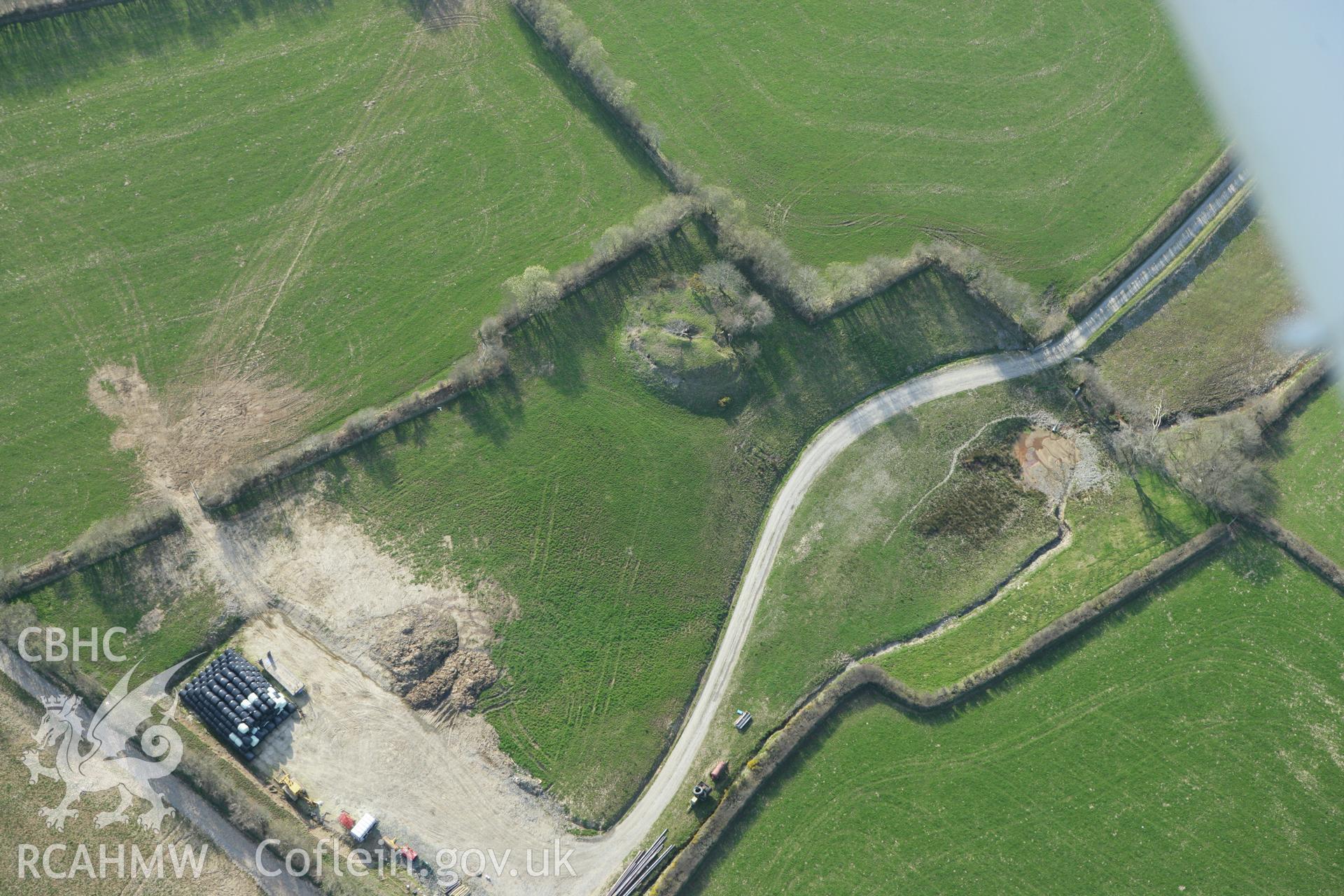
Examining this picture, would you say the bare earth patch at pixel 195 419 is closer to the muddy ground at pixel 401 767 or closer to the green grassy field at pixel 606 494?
the green grassy field at pixel 606 494

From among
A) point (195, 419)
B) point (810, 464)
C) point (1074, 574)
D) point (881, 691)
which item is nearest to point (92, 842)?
point (195, 419)

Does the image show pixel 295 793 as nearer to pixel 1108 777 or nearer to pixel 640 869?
pixel 640 869

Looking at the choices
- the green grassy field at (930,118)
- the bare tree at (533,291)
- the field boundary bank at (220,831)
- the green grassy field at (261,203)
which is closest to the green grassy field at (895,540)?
the green grassy field at (930,118)

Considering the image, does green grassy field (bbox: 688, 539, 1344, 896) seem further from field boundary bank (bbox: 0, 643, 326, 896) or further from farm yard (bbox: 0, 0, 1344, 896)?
field boundary bank (bbox: 0, 643, 326, 896)

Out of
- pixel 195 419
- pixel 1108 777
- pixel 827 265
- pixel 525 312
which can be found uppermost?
pixel 195 419

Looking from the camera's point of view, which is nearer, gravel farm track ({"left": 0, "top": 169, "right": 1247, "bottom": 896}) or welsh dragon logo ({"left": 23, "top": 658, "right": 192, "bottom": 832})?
welsh dragon logo ({"left": 23, "top": 658, "right": 192, "bottom": 832})

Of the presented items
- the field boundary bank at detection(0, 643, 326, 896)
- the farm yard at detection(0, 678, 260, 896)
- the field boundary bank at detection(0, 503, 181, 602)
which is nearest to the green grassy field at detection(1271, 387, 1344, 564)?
the field boundary bank at detection(0, 643, 326, 896)

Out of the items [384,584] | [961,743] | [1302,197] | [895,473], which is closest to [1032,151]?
[1302,197]
